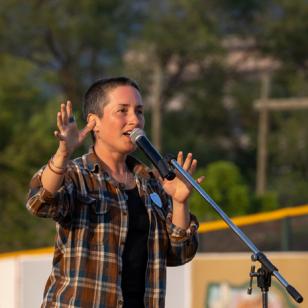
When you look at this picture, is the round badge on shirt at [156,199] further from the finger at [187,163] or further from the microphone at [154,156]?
the microphone at [154,156]

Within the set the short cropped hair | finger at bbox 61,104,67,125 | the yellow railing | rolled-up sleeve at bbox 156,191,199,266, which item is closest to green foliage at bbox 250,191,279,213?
the yellow railing

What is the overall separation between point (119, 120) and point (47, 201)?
0.47m

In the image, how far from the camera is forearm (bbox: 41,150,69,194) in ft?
16.6

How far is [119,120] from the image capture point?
536cm

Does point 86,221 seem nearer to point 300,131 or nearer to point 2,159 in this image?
point 2,159

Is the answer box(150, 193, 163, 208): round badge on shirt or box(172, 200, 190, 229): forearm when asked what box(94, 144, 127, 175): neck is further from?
box(172, 200, 190, 229): forearm

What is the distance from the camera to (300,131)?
125 feet

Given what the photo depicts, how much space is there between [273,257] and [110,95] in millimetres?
4482

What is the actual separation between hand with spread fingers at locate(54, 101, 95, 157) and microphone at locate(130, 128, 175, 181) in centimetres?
23

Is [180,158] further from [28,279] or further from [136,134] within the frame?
[28,279]

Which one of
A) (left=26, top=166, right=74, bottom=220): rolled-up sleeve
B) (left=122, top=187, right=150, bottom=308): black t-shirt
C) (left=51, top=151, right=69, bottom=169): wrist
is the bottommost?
(left=122, top=187, right=150, bottom=308): black t-shirt

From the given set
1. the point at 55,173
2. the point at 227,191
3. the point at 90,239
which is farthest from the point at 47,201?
the point at 227,191

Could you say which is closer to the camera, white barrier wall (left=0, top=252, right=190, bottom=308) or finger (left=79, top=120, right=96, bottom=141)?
finger (left=79, top=120, right=96, bottom=141)

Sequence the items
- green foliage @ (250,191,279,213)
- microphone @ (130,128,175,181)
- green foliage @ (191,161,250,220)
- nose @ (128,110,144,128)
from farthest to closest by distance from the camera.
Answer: green foliage @ (250,191,279,213) < green foliage @ (191,161,250,220) < nose @ (128,110,144,128) < microphone @ (130,128,175,181)
